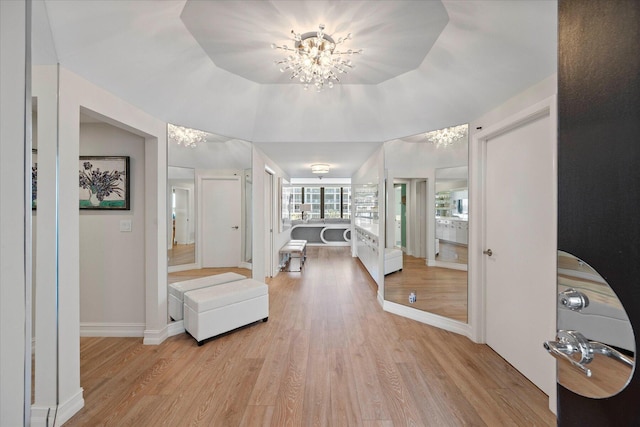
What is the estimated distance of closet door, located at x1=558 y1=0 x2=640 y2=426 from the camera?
0.52 m

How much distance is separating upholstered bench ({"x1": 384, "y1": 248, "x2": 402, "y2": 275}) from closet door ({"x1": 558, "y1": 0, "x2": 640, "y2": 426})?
2.58 m

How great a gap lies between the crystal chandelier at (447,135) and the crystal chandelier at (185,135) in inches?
102

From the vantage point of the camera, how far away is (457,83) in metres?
2.33

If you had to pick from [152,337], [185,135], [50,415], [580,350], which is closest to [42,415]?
[50,415]

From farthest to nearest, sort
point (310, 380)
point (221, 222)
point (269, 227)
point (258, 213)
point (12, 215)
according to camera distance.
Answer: point (269, 227) → point (258, 213) → point (221, 222) → point (310, 380) → point (12, 215)

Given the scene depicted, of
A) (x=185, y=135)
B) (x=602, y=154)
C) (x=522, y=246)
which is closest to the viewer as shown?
(x=602, y=154)

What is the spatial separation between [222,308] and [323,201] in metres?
7.00

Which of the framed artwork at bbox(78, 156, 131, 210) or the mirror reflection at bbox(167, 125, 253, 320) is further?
the mirror reflection at bbox(167, 125, 253, 320)

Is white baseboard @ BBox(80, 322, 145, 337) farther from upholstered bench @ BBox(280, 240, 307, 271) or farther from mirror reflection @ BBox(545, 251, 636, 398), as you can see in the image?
mirror reflection @ BBox(545, 251, 636, 398)

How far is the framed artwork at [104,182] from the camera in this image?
8.47 ft

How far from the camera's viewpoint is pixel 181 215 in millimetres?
2857

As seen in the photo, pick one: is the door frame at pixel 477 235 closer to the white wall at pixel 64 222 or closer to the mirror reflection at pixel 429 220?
the mirror reflection at pixel 429 220

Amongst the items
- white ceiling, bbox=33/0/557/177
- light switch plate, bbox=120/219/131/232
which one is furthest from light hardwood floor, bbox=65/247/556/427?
white ceiling, bbox=33/0/557/177

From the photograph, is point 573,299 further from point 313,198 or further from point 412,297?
point 313,198
